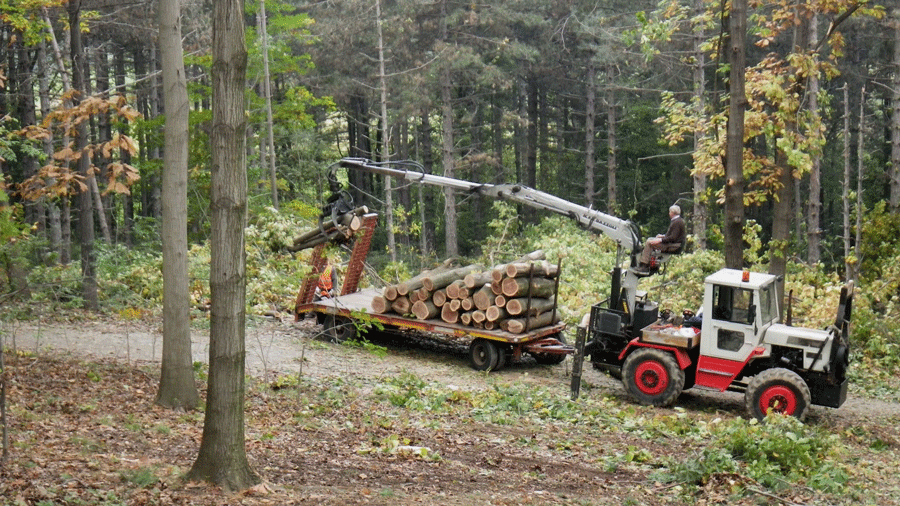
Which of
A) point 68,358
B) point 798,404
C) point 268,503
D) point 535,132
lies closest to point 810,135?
point 798,404

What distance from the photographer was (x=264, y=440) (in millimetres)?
8797

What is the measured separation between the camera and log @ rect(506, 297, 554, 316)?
14516mm

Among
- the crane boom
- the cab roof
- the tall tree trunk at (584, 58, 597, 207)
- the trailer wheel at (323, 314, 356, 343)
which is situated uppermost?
the tall tree trunk at (584, 58, 597, 207)

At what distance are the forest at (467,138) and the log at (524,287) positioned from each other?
2.75 m

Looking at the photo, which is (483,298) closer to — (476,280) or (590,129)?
(476,280)

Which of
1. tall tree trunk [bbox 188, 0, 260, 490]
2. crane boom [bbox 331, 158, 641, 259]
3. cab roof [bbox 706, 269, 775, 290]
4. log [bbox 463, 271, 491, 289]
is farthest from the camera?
log [bbox 463, 271, 491, 289]

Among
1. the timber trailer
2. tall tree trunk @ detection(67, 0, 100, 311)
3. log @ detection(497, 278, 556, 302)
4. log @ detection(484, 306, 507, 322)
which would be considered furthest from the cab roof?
tall tree trunk @ detection(67, 0, 100, 311)

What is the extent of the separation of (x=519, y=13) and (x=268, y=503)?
27.7 meters

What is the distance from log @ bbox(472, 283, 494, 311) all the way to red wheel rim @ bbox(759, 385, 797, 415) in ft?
16.4

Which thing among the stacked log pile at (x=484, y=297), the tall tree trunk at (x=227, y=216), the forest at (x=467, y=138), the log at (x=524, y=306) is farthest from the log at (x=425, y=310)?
the tall tree trunk at (x=227, y=216)

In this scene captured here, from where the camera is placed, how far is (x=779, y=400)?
1170 cm

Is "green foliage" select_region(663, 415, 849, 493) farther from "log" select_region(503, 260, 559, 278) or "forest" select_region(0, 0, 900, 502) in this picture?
"log" select_region(503, 260, 559, 278)

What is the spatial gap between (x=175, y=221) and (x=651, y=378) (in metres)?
7.68

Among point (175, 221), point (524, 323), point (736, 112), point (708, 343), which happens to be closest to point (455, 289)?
point (524, 323)
